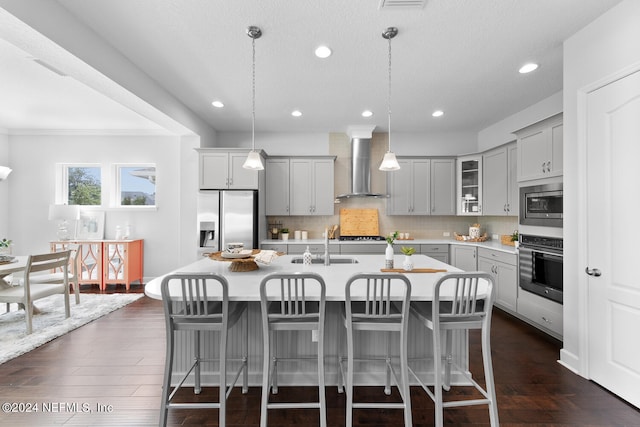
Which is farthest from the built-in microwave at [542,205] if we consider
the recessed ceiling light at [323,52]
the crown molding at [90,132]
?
the crown molding at [90,132]

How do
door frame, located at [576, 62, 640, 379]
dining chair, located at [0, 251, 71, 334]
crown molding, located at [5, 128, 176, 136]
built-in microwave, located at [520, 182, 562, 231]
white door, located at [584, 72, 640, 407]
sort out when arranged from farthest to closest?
1. crown molding, located at [5, 128, 176, 136]
2. dining chair, located at [0, 251, 71, 334]
3. built-in microwave, located at [520, 182, 562, 231]
4. door frame, located at [576, 62, 640, 379]
5. white door, located at [584, 72, 640, 407]

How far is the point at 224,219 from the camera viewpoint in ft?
15.2

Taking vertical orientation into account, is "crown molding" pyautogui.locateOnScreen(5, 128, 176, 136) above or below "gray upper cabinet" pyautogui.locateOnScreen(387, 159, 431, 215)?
above

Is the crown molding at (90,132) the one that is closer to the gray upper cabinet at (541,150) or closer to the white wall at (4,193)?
the white wall at (4,193)

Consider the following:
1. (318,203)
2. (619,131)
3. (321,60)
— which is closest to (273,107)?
(321,60)

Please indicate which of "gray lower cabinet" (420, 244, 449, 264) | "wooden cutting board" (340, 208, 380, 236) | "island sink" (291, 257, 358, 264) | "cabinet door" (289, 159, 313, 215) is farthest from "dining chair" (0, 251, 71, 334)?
"gray lower cabinet" (420, 244, 449, 264)

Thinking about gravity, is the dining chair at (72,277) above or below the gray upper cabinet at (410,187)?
below

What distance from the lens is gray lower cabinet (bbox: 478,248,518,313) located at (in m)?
3.74

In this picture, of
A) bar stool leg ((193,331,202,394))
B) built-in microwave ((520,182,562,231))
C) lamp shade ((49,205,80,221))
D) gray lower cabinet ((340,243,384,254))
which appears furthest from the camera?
lamp shade ((49,205,80,221))

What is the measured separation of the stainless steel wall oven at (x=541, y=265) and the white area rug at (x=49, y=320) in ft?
17.2

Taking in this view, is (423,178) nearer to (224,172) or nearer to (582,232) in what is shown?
(582,232)

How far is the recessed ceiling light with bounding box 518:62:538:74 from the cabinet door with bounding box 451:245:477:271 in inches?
97.0

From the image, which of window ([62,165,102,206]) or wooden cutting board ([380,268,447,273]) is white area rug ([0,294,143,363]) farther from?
wooden cutting board ([380,268,447,273])

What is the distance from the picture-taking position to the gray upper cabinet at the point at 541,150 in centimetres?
302
